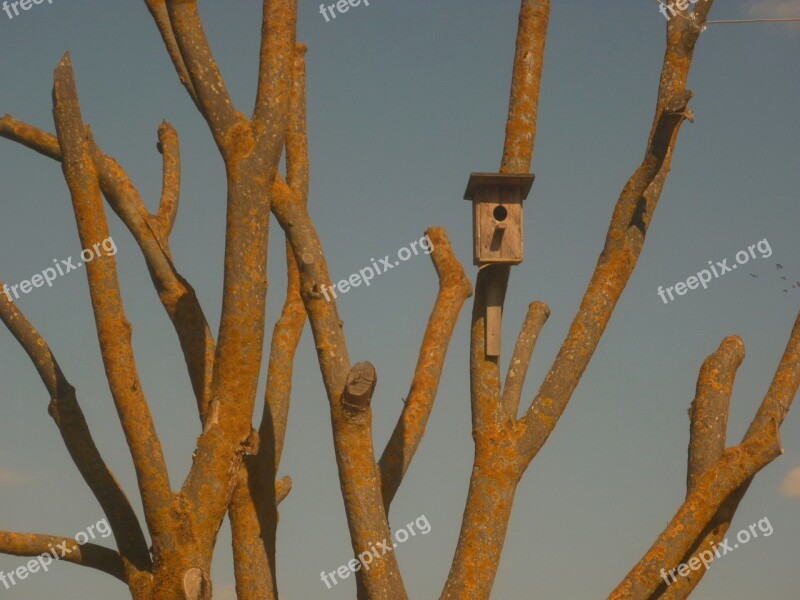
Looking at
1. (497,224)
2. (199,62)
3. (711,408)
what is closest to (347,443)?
(497,224)

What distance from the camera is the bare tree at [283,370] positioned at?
608cm

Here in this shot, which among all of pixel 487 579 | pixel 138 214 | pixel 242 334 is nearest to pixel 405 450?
pixel 487 579

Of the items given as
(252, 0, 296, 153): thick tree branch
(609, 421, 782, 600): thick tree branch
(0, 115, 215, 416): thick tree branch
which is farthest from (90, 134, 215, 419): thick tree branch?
(609, 421, 782, 600): thick tree branch

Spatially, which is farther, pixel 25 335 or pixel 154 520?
pixel 25 335

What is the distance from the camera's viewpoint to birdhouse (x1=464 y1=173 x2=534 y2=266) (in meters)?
7.46

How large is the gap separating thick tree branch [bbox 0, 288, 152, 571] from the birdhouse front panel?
276cm

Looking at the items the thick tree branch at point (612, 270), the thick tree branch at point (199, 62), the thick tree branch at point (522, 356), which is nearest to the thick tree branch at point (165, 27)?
the thick tree branch at point (199, 62)

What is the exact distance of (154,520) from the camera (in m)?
5.92

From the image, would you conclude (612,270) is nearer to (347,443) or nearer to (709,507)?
(709,507)

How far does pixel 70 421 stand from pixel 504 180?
325 cm

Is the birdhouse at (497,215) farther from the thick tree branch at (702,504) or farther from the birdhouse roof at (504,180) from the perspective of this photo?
the thick tree branch at (702,504)

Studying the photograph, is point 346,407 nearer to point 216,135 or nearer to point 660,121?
point 216,135

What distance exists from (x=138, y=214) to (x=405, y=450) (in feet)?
8.05

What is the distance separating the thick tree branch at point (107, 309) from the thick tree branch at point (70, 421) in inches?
33.5
